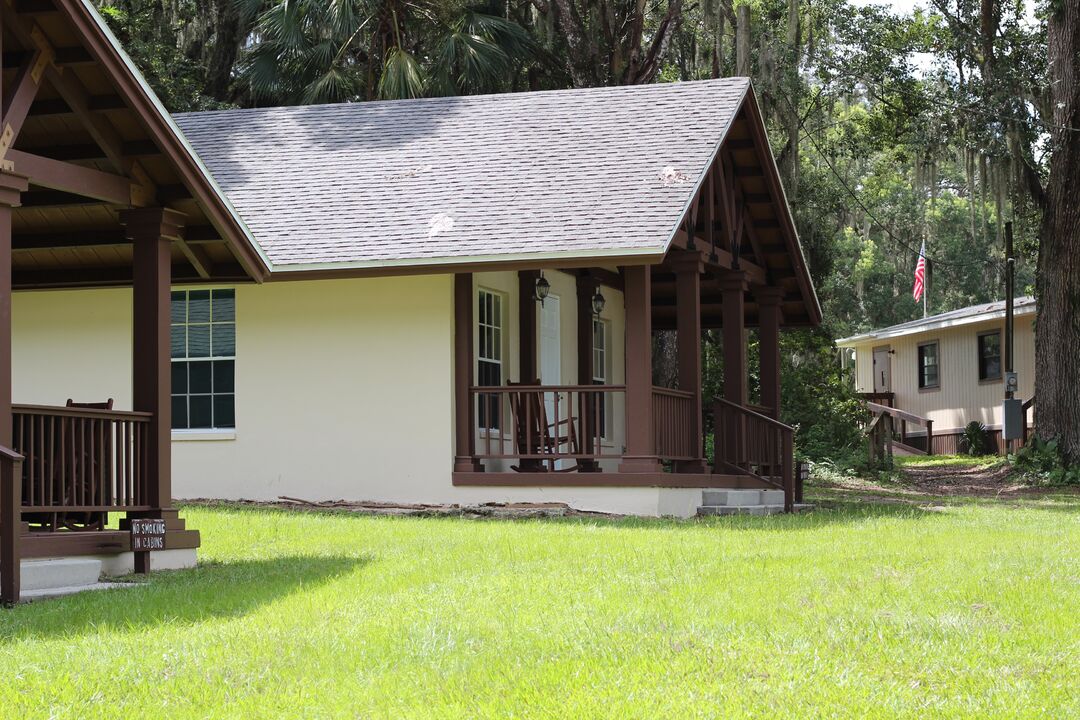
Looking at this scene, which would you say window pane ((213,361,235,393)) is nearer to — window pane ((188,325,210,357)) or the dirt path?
window pane ((188,325,210,357))

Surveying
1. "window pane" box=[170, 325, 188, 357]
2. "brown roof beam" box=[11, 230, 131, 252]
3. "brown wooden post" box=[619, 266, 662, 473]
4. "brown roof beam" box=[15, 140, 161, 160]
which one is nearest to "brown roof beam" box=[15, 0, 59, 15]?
"brown roof beam" box=[15, 140, 161, 160]

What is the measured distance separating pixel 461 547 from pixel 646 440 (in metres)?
4.66

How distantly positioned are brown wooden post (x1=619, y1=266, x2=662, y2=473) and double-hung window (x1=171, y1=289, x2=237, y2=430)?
475 centimetres

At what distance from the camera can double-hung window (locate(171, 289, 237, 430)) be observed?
1694 cm

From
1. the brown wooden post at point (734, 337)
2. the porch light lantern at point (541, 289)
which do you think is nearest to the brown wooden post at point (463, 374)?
the porch light lantern at point (541, 289)

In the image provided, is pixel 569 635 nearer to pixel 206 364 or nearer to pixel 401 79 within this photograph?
pixel 206 364

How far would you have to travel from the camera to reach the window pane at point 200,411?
17.0 metres

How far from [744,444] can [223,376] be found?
646 centimetres

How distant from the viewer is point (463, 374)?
16125mm

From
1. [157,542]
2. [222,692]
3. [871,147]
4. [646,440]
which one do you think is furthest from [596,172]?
[871,147]

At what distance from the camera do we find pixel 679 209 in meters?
15.2

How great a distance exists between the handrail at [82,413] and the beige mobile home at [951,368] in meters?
27.0

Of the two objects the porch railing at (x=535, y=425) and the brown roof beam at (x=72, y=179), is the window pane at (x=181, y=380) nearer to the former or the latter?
the porch railing at (x=535, y=425)

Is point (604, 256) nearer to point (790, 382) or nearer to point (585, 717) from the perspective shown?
point (585, 717)
